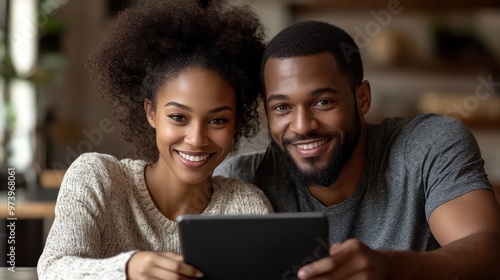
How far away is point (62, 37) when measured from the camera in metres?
4.43

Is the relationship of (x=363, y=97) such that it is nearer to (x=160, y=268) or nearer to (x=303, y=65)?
(x=303, y=65)

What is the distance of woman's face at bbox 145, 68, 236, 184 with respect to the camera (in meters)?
1.65

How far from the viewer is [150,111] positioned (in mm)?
1802

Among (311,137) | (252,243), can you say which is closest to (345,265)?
(252,243)

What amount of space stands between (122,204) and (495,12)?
3.35m

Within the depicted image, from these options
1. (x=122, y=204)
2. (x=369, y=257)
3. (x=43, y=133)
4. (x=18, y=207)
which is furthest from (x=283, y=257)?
(x=43, y=133)

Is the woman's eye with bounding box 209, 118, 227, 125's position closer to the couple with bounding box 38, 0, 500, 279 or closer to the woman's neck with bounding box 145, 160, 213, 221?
the couple with bounding box 38, 0, 500, 279

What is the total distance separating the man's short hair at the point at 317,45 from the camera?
1757 millimetres

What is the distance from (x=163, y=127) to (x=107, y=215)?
0.74 ft

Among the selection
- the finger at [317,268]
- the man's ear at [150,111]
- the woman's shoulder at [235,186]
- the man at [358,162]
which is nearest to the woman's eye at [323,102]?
the man at [358,162]

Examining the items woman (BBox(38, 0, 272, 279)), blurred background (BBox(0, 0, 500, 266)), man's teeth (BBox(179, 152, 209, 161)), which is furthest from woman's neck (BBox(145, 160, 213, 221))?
blurred background (BBox(0, 0, 500, 266))

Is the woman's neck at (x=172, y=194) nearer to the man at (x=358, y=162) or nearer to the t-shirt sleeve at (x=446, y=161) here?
the man at (x=358, y=162)

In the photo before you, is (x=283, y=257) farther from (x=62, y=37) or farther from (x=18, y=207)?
(x=62, y=37)

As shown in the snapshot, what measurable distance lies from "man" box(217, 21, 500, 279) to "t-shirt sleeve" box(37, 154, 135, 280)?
1.44ft
